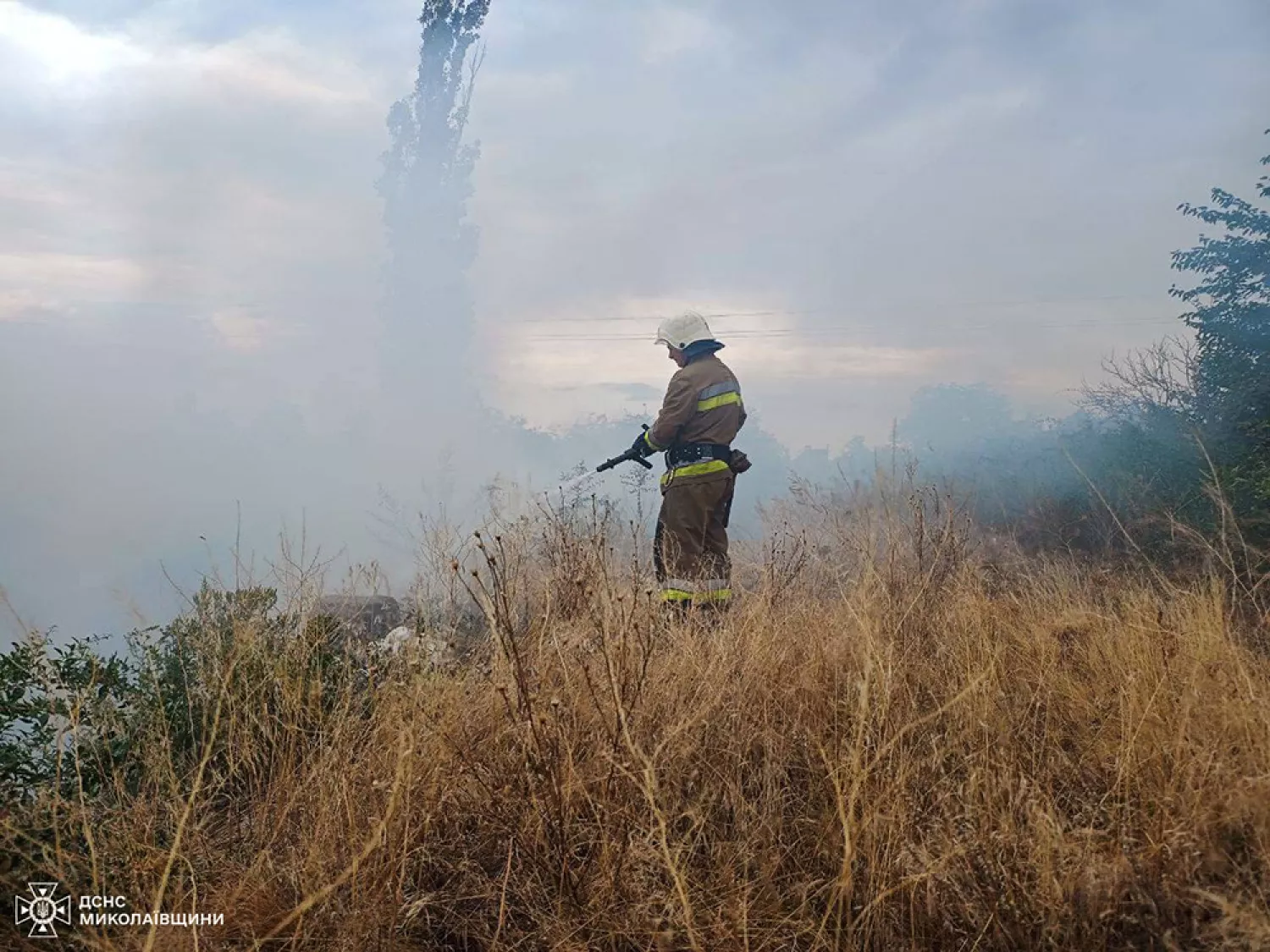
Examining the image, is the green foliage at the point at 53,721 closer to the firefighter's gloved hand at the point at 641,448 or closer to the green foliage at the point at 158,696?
the green foliage at the point at 158,696

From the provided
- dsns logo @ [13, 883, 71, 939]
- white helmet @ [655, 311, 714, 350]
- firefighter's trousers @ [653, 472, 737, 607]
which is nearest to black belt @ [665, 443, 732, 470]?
firefighter's trousers @ [653, 472, 737, 607]

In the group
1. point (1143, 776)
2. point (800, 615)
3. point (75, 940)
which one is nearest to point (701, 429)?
point (800, 615)

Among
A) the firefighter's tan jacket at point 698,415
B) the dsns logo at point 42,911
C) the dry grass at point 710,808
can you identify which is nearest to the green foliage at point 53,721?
the dry grass at point 710,808

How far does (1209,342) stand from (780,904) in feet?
30.7

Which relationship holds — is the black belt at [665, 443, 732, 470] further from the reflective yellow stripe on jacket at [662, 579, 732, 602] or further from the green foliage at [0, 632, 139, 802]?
the green foliage at [0, 632, 139, 802]

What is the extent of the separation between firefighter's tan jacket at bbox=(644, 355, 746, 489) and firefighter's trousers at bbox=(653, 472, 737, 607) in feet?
0.26

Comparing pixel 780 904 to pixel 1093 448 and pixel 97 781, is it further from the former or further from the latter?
pixel 1093 448

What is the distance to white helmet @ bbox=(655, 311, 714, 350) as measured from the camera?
5816mm

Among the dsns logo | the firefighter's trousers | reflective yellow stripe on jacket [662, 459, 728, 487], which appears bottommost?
the dsns logo

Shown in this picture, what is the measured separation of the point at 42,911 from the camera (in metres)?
1.97

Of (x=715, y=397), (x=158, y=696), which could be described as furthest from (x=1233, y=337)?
(x=158, y=696)

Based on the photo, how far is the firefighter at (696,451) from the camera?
555cm

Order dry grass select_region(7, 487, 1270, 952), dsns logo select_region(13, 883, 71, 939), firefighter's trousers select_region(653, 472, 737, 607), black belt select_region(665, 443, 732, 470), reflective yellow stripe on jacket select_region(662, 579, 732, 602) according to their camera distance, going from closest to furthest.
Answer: dry grass select_region(7, 487, 1270, 952) → dsns logo select_region(13, 883, 71, 939) → reflective yellow stripe on jacket select_region(662, 579, 732, 602) → firefighter's trousers select_region(653, 472, 737, 607) → black belt select_region(665, 443, 732, 470)

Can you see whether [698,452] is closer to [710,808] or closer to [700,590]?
[700,590]
